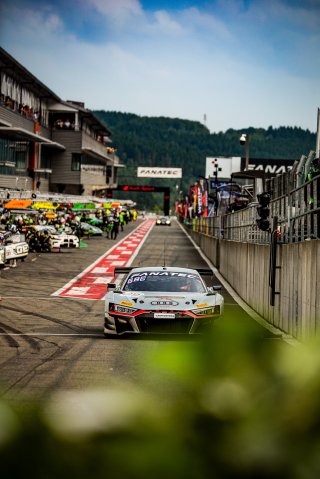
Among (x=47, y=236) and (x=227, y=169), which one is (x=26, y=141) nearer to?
(x=47, y=236)

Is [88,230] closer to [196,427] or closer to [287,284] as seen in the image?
[287,284]

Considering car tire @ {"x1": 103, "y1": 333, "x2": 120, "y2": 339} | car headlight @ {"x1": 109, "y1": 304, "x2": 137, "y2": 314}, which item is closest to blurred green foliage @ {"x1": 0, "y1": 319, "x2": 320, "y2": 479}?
car headlight @ {"x1": 109, "y1": 304, "x2": 137, "y2": 314}

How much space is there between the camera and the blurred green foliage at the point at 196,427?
4.97ft

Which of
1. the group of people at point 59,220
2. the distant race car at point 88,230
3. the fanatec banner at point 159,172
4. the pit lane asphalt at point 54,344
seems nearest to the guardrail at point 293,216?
the pit lane asphalt at point 54,344

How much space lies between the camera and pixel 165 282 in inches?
675

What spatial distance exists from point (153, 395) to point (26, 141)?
3106 inches

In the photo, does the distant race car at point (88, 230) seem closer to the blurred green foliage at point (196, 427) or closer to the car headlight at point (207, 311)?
the car headlight at point (207, 311)

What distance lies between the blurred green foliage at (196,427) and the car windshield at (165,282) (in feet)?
48.7

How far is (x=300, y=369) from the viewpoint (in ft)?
5.54

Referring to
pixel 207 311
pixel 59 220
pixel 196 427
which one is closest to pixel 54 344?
pixel 207 311

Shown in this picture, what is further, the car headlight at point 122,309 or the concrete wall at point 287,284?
the car headlight at point 122,309

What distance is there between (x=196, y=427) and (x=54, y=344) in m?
13.6

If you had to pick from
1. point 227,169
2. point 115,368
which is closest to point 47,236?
point 115,368

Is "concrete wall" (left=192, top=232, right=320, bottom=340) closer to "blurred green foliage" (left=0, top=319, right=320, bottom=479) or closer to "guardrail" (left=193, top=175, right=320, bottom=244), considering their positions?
"guardrail" (left=193, top=175, right=320, bottom=244)
